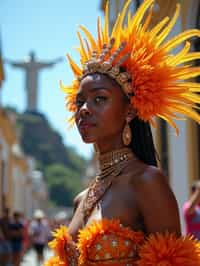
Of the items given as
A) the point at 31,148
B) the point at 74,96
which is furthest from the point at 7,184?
the point at 31,148

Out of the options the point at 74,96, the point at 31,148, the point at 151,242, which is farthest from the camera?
the point at 31,148

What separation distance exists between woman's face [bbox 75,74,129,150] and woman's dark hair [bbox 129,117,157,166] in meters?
0.08

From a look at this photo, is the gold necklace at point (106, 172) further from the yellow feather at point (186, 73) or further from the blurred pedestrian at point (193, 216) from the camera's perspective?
the blurred pedestrian at point (193, 216)

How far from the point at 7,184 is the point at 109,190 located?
24055 millimetres

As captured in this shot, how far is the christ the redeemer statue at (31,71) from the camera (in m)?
85.5

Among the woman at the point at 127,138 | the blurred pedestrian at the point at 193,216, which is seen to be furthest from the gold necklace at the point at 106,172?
the blurred pedestrian at the point at 193,216

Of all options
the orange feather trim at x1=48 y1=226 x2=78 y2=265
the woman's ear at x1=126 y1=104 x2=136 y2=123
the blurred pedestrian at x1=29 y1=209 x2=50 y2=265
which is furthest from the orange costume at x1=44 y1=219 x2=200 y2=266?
the blurred pedestrian at x1=29 y1=209 x2=50 y2=265

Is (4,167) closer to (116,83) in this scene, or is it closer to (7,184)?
(7,184)

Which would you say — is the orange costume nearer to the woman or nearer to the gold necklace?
the woman

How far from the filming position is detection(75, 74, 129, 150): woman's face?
2.73 meters

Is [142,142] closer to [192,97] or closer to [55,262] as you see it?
[192,97]

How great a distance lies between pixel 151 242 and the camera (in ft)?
8.15

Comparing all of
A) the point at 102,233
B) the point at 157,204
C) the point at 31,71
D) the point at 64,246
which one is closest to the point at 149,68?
the point at 157,204

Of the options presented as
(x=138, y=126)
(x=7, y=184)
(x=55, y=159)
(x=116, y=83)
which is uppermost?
(x=116, y=83)
